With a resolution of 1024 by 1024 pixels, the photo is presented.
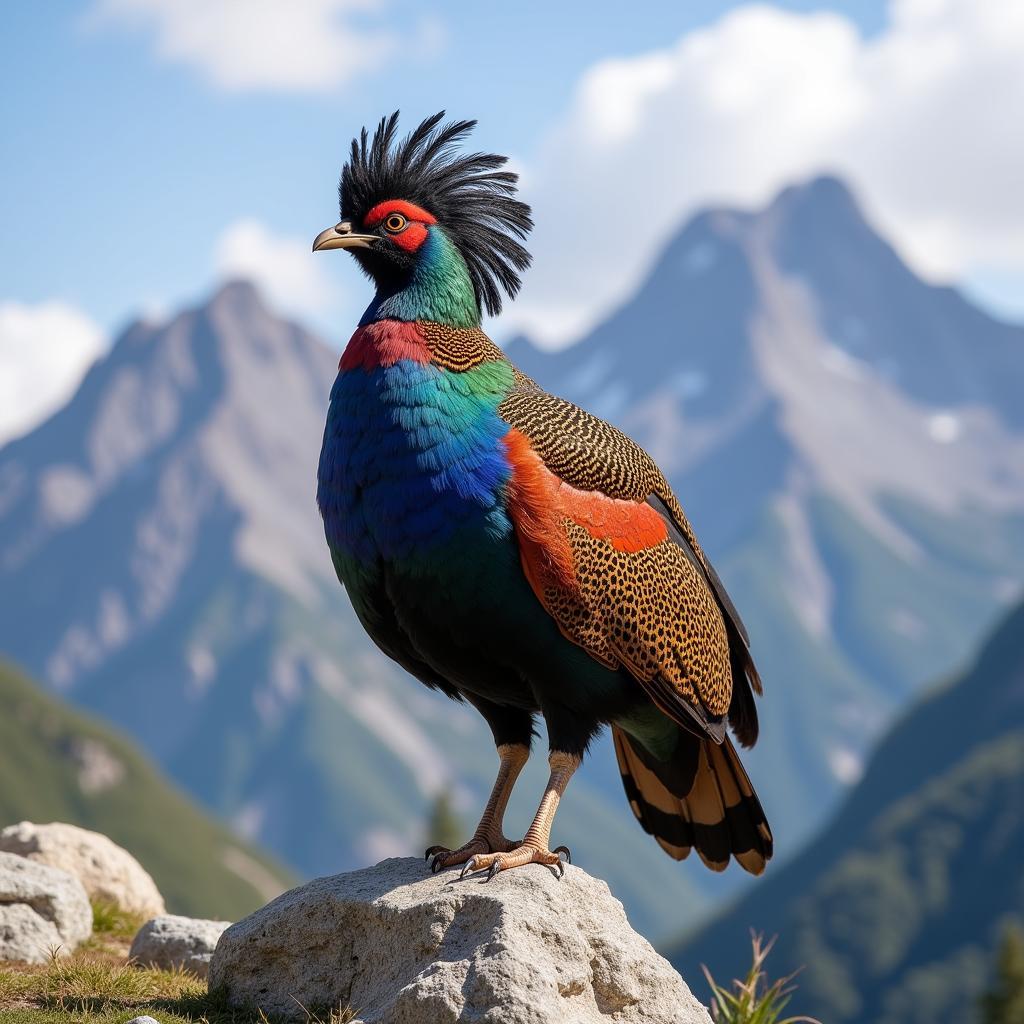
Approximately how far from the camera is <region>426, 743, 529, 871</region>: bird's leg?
31.2ft

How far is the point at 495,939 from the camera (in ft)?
27.0

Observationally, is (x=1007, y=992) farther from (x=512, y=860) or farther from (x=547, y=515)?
(x=547, y=515)

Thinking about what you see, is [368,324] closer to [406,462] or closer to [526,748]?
[406,462]

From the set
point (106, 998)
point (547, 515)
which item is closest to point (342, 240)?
point (547, 515)

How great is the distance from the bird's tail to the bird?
1 centimetres

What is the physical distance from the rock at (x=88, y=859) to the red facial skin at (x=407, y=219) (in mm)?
6782

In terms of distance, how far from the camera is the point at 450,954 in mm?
8406

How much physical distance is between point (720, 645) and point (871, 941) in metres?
187

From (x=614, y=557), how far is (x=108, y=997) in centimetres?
420

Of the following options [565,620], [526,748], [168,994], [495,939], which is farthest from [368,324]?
[168,994]

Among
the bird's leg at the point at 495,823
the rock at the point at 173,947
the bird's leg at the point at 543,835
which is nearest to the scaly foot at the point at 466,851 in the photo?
the bird's leg at the point at 495,823

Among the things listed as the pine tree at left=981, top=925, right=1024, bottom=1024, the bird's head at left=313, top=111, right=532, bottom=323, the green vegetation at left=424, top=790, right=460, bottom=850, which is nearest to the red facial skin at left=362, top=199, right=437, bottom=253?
the bird's head at left=313, top=111, right=532, bottom=323

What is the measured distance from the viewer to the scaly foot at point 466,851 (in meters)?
9.45

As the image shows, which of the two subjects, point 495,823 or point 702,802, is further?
point 702,802
